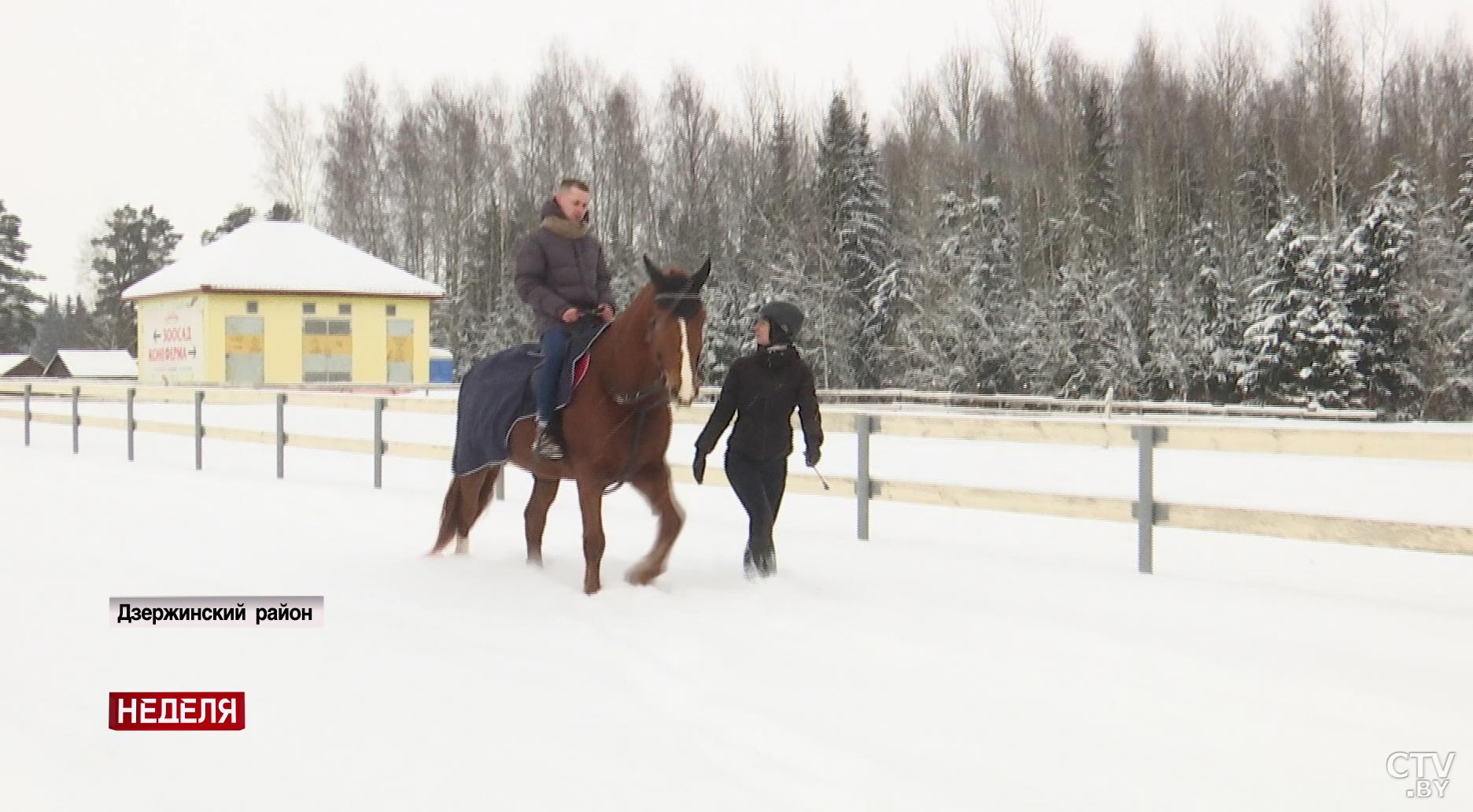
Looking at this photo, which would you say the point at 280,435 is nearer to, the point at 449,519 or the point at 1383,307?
the point at 449,519

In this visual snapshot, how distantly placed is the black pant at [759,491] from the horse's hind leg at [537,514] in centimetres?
108

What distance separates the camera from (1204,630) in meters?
5.84

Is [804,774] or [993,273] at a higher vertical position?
[993,273]

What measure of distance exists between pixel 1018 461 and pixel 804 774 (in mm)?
14909

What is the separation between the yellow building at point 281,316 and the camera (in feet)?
136

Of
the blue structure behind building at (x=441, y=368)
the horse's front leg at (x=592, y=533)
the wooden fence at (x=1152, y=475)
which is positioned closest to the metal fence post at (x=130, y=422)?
the wooden fence at (x=1152, y=475)

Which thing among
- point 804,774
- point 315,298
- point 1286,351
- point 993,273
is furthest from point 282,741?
point 315,298

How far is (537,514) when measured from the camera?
24.6 feet

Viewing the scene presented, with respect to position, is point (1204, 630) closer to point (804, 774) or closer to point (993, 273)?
point (804, 774)

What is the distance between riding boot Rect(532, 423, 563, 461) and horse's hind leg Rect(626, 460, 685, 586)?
1.37ft

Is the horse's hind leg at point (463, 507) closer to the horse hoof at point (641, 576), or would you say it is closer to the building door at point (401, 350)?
the horse hoof at point (641, 576)

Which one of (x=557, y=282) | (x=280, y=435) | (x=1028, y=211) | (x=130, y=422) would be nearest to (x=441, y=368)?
(x=1028, y=211)

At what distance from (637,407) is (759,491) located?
0.95 m

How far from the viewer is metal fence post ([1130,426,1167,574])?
24.0ft
